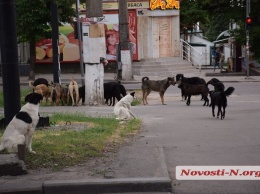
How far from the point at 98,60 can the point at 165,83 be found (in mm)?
3002

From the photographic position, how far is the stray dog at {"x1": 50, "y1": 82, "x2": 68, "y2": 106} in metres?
20.3

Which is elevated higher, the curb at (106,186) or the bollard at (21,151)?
the bollard at (21,151)

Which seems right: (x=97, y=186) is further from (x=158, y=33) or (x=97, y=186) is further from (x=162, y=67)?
(x=158, y=33)

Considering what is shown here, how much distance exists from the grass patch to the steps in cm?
2177

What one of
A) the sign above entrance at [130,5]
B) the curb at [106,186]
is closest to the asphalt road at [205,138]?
the curb at [106,186]

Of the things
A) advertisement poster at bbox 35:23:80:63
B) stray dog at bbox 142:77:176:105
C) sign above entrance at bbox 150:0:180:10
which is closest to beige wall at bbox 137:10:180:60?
sign above entrance at bbox 150:0:180:10

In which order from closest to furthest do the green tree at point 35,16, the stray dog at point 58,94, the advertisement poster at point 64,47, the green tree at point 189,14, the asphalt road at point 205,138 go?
1. the asphalt road at point 205,138
2. the stray dog at point 58,94
3. the green tree at point 35,16
4. the advertisement poster at point 64,47
5. the green tree at point 189,14

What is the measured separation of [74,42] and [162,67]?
6316 millimetres

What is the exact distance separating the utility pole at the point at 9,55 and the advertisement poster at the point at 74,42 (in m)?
27.0

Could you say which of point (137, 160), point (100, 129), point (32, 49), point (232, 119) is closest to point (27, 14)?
point (32, 49)

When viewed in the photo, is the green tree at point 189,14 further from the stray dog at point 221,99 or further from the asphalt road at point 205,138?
the stray dog at point 221,99

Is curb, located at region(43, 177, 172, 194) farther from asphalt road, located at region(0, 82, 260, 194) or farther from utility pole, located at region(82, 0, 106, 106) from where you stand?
utility pole, located at region(82, 0, 106, 106)

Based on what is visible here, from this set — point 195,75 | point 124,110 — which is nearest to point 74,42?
point 195,75

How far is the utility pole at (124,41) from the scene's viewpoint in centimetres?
3167
